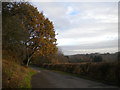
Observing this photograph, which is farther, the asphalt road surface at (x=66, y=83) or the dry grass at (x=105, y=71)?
the dry grass at (x=105, y=71)

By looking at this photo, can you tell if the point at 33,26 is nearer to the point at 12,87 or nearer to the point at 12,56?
the point at 12,56

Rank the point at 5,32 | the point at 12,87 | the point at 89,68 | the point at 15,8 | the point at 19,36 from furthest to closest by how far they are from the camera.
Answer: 1. the point at 89,68
2. the point at 15,8
3. the point at 19,36
4. the point at 5,32
5. the point at 12,87

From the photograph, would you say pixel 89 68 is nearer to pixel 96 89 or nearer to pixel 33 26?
pixel 33 26

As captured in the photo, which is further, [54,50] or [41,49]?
[54,50]

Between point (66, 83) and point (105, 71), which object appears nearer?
point (66, 83)

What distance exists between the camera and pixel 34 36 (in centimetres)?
3578

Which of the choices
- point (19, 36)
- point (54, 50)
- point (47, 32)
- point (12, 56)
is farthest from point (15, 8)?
point (54, 50)

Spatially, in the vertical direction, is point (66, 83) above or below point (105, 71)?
below

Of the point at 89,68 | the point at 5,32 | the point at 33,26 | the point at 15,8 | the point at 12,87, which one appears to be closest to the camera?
the point at 12,87

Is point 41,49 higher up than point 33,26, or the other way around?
point 33,26

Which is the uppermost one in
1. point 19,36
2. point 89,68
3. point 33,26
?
point 33,26

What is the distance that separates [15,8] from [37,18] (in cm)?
1167

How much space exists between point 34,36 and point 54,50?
582cm

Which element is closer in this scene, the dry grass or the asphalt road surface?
the asphalt road surface
